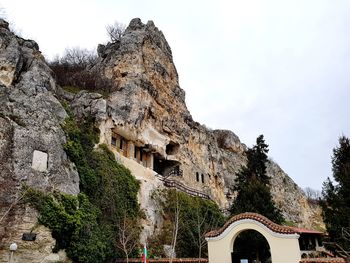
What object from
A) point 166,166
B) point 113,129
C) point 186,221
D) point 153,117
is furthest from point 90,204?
point 166,166

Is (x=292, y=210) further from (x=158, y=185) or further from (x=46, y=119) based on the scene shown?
(x=46, y=119)

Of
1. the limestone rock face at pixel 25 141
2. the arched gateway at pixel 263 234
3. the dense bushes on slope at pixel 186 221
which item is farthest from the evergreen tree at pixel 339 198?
the limestone rock face at pixel 25 141

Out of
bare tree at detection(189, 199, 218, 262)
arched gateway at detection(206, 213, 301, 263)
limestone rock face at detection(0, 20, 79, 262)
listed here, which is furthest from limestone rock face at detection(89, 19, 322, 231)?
arched gateway at detection(206, 213, 301, 263)

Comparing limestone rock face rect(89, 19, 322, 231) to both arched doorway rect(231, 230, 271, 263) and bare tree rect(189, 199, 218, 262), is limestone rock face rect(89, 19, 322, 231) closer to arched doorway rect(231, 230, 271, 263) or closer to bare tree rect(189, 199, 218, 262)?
bare tree rect(189, 199, 218, 262)

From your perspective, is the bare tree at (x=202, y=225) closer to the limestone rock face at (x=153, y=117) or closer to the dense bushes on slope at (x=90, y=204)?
the limestone rock face at (x=153, y=117)

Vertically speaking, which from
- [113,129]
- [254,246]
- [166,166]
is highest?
[113,129]

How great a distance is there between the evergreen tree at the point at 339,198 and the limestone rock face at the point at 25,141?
48.4ft

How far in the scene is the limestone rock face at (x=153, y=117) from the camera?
26.7 m

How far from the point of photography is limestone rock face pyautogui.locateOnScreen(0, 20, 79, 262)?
1380 cm

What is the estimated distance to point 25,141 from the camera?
15.9 metres

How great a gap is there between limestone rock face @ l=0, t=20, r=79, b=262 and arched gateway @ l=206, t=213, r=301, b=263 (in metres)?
8.41

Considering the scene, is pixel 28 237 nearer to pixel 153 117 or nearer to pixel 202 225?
pixel 202 225

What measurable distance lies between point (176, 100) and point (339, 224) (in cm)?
2190

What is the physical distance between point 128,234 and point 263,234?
845cm
